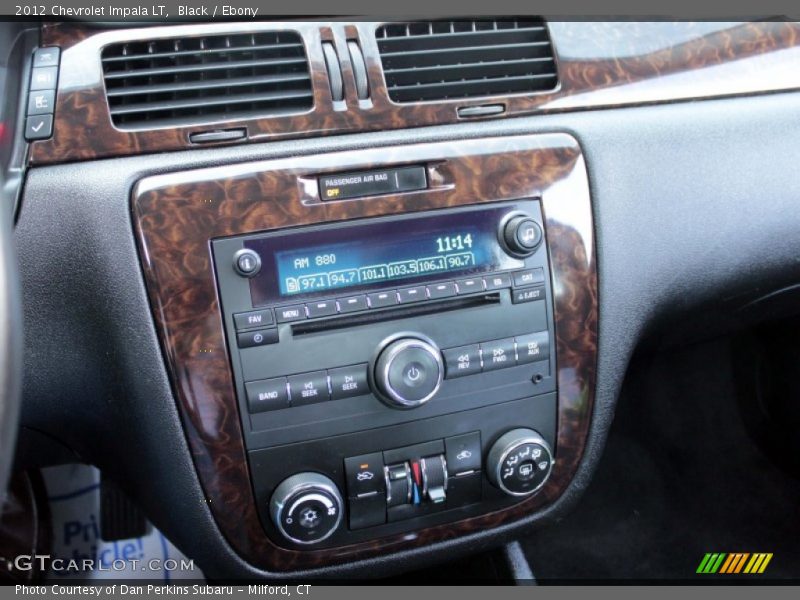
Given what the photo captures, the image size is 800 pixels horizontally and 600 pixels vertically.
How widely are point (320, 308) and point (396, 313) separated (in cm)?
10

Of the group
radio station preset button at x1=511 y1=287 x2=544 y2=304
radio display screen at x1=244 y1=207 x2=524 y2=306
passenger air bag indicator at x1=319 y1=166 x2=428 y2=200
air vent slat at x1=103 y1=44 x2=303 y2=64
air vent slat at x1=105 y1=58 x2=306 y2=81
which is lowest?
radio station preset button at x1=511 y1=287 x2=544 y2=304

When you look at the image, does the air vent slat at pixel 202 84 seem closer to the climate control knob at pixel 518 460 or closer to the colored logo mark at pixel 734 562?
the climate control knob at pixel 518 460

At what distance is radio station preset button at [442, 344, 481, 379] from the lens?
1126mm

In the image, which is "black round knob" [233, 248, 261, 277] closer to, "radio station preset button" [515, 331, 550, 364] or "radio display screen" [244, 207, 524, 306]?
"radio display screen" [244, 207, 524, 306]

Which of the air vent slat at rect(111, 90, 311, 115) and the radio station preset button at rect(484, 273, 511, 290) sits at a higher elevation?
the air vent slat at rect(111, 90, 311, 115)

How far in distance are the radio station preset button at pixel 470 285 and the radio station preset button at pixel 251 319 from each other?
0.26 metres

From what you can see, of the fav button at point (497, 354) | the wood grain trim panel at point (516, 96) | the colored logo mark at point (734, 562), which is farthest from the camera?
the colored logo mark at point (734, 562)

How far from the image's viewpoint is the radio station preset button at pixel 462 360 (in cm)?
113

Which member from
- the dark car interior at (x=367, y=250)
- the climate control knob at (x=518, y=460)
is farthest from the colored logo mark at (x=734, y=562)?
the climate control knob at (x=518, y=460)

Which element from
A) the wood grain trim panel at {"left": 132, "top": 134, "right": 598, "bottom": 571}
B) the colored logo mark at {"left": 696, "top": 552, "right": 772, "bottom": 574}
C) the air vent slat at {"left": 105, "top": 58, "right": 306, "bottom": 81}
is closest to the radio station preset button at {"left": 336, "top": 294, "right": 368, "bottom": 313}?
the wood grain trim panel at {"left": 132, "top": 134, "right": 598, "bottom": 571}

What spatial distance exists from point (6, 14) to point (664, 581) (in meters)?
1.51

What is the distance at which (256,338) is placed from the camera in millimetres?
1062

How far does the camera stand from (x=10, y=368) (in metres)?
0.67

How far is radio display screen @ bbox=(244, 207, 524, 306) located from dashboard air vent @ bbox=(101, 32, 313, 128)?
18 centimetres
